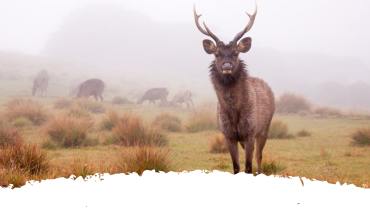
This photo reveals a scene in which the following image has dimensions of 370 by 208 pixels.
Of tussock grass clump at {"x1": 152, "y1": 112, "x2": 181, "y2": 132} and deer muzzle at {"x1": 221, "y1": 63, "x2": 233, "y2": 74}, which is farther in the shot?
tussock grass clump at {"x1": 152, "y1": 112, "x2": 181, "y2": 132}

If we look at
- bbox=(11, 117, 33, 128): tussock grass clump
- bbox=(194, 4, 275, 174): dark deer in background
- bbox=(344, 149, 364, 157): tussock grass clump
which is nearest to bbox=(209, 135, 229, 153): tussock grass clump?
bbox=(344, 149, 364, 157): tussock grass clump

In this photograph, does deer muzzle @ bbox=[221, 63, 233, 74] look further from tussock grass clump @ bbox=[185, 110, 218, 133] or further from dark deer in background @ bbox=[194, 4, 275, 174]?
tussock grass clump @ bbox=[185, 110, 218, 133]

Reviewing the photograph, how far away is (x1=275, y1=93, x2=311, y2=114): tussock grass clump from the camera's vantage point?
72.1 ft

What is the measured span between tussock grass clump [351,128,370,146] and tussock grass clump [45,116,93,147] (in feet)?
24.2

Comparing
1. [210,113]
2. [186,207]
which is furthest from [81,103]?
[186,207]

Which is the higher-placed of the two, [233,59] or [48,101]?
[233,59]

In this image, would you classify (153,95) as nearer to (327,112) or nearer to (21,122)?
(327,112)

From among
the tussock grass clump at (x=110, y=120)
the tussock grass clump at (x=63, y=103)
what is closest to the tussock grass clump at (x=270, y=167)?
the tussock grass clump at (x=110, y=120)

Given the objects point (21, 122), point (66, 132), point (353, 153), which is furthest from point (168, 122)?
point (353, 153)

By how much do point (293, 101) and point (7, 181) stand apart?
63.4ft

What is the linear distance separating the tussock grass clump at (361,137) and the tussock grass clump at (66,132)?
7.37 meters

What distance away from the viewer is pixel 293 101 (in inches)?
872

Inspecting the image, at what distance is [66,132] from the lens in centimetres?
977

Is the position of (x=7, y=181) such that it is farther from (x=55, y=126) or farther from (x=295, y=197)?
(x=55, y=126)
